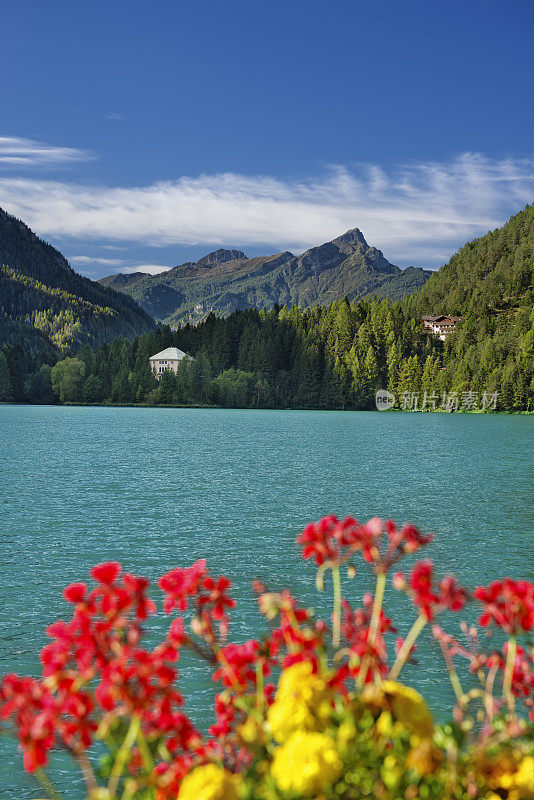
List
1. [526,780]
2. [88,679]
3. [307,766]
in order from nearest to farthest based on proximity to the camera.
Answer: [307,766] → [526,780] → [88,679]

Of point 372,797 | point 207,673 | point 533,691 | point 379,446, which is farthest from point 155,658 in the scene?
point 379,446

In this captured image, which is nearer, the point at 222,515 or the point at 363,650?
the point at 363,650

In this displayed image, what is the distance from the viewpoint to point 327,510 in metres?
30.4

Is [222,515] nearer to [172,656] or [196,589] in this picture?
[196,589]

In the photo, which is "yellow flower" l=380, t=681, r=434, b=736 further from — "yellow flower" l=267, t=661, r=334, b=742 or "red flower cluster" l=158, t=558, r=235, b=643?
"red flower cluster" l=158, t=558, r=235, b=643

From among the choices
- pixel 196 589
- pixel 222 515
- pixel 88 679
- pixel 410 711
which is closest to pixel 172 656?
pixel 88 679

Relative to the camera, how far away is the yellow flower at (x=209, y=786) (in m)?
3.30

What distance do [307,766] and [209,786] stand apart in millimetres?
487

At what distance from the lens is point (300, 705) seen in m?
3.79

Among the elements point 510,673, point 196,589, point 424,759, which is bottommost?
point 424,759

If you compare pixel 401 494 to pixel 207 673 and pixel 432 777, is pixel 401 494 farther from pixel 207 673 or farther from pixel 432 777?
pixel 432 777

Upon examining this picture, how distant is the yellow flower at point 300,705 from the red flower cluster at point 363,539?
2.29ft

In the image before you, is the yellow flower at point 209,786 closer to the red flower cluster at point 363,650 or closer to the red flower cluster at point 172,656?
the red flower cluster at point 172,656

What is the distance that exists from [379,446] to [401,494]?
1473 inches
